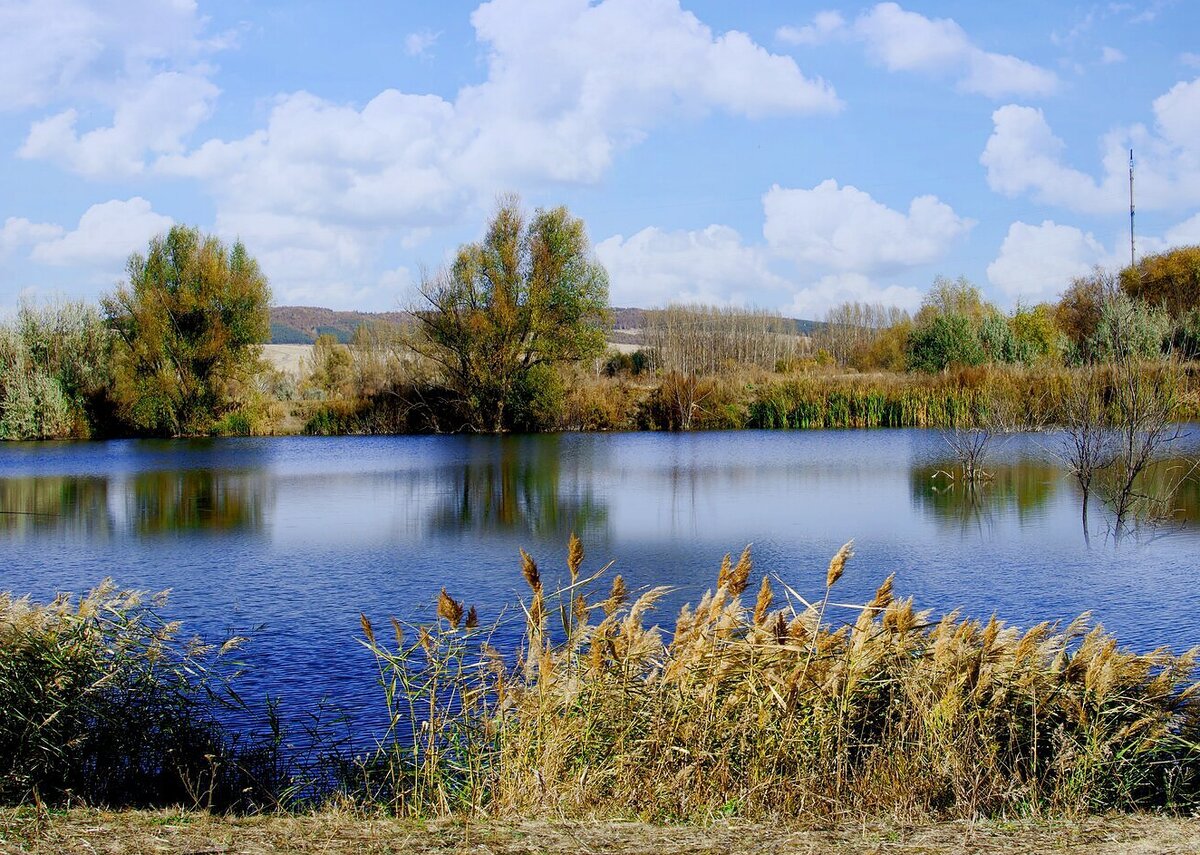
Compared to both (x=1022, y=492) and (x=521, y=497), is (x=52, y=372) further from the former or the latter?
(x=1022, y=492)

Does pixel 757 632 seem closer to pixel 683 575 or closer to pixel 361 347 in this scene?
pixel 683 575

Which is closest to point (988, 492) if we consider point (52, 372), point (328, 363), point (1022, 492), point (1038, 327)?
point (1022, 492)

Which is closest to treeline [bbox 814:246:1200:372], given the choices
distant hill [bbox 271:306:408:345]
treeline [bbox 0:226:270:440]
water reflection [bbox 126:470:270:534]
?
water reflection [bbox 126:470:270:534]

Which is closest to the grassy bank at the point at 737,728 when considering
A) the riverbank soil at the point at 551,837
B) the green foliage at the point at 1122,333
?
the riverbank soil at the point at 551,837

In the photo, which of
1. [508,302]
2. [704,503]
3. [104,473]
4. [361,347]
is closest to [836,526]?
[704,503]

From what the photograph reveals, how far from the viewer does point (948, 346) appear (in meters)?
46.9

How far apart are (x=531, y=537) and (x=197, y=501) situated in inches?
396

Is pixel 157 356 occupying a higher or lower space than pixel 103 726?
higher

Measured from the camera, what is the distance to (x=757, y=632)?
573 cm

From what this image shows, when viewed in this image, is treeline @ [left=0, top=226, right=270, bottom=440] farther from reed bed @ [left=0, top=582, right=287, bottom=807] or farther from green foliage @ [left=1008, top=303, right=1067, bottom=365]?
reed bed @ [left=0, top=582, right=287, bottom=807]

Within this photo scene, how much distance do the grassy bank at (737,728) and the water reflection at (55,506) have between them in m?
12.6

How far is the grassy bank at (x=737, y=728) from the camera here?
17.7 ft

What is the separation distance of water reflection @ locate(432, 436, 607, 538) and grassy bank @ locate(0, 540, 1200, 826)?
Answer: 11.0 m

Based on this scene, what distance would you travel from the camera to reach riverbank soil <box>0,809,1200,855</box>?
447 centimetres
